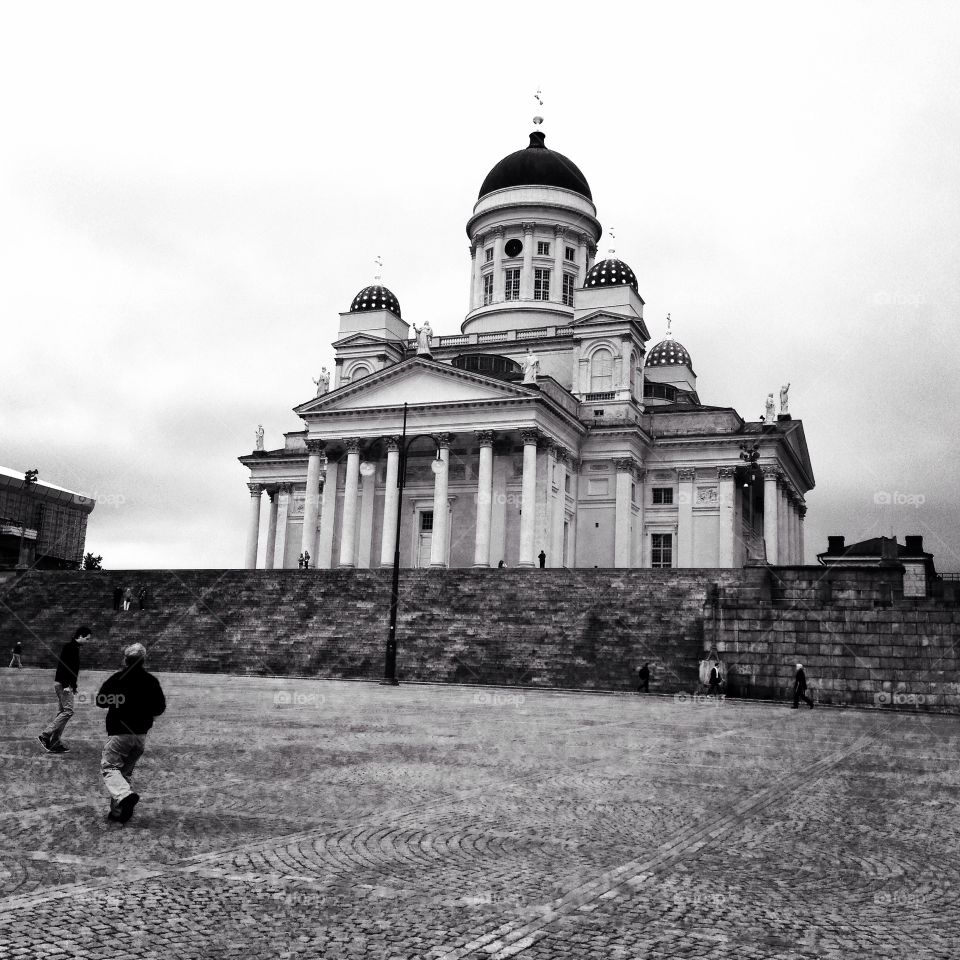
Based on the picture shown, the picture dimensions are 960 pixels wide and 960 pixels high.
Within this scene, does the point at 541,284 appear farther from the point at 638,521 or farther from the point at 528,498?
the point at 528,498

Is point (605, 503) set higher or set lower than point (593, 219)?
lower

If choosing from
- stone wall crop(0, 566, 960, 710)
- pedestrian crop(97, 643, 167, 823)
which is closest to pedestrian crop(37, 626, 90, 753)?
pedestrian crop(97, 643, 167, 823)

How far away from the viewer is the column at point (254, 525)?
64562 mm

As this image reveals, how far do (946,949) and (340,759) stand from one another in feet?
27.2

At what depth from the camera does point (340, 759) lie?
12.7 meters

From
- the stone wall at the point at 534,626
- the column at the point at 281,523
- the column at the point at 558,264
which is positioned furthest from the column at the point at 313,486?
the column at the point at 558,264

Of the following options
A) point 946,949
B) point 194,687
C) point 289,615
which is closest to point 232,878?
point 946,949

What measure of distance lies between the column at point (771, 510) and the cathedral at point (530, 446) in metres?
0.07

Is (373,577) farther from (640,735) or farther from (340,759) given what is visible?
(340,759)

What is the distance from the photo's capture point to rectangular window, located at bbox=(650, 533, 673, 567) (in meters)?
57.5

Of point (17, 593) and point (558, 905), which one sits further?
point (17, 593)

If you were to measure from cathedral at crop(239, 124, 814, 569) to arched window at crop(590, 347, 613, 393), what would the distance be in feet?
0.27

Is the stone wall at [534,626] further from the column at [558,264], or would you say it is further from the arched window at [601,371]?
the column at [558,264]

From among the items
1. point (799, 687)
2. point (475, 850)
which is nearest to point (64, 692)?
point (475, 850)
